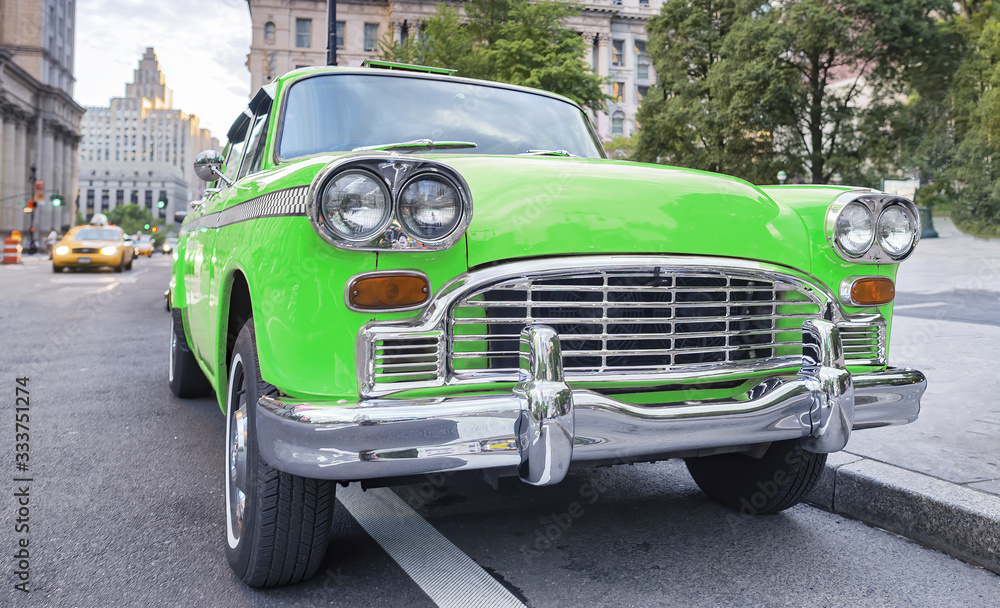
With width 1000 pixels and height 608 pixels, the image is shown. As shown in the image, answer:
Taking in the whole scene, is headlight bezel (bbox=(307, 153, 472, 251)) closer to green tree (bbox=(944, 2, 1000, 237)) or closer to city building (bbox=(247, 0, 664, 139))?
green tree (bbox=(944, 2, 1000, 237))

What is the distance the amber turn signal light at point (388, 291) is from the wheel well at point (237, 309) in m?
0.78

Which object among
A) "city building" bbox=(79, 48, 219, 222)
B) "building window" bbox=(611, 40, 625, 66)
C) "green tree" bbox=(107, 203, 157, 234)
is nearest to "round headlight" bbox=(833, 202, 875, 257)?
"building window" bbox=(611, 40, 625, 66)

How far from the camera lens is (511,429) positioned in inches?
83.0

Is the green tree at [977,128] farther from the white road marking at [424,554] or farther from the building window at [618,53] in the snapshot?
the building window at [618,53]

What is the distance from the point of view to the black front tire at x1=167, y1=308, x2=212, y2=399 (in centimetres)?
540

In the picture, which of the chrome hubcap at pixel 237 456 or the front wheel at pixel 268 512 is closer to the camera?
the front wheel at pixel 268 512

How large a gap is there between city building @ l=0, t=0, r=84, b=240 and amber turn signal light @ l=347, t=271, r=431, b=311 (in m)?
76.9

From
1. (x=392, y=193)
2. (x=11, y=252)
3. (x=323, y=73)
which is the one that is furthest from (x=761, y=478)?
(x=11, y=252)

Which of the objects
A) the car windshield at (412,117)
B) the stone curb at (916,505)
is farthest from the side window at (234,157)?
the stone curb at (916,505)

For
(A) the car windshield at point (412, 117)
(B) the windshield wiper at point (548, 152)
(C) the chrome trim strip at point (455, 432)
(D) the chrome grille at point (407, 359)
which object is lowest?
(C) the chrome trim strip at point (455, 432)

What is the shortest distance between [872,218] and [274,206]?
6.59 ft

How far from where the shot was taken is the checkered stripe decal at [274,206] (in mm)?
2213

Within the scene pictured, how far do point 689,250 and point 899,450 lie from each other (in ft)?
7.01

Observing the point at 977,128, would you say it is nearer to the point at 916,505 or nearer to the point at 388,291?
the point at 916,505
